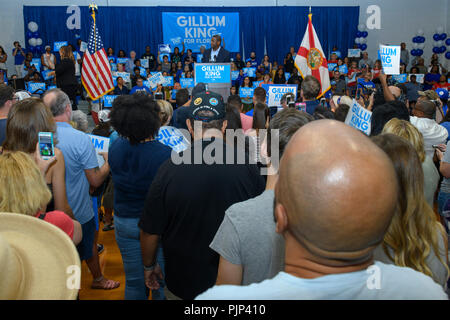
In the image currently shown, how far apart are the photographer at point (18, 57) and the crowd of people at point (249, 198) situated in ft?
38.0

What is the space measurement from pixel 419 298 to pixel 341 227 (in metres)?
0.29

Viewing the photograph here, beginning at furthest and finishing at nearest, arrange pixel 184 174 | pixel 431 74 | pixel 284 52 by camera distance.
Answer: pixel 284 52 < pixel 431 74 < pixel 184 174

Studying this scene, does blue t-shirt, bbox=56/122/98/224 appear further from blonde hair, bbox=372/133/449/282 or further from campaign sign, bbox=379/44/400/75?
campaign sign, bbox=379/44/400/75

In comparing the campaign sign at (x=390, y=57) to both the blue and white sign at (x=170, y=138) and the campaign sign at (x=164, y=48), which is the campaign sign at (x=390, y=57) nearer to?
the blue and white sign at (x=170, y=138)

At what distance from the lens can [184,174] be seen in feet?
6.21

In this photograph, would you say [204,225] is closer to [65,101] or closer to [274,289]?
[274,289]

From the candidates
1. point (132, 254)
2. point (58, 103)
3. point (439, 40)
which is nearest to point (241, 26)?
point (439, 40)

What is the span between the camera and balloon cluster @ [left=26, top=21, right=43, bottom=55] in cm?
1440

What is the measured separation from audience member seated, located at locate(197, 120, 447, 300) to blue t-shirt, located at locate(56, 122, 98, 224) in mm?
2000

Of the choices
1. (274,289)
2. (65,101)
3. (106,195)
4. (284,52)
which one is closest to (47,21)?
(284,52)

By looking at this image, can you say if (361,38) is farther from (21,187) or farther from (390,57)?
(21,187)

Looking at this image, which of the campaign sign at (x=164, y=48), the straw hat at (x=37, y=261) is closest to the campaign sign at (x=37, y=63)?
the campaign sign at (x=164, y=48)

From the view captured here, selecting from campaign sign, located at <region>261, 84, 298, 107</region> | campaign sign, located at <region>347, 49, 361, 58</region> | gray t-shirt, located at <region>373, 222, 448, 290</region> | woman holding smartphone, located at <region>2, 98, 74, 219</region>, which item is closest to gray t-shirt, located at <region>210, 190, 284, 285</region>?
gray t-shirt, located at <region>373, 222, 448, 290</region>

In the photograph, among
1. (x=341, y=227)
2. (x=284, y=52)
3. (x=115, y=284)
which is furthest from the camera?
(x=284, y=52)
